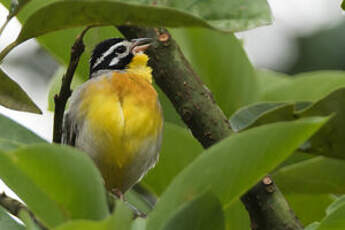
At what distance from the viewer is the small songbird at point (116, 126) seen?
2.57 meters

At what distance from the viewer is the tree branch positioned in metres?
1.71

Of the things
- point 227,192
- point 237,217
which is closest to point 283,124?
point 227,192

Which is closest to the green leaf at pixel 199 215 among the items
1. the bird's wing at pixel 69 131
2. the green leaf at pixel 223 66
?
the green leaf at pixel 223 66

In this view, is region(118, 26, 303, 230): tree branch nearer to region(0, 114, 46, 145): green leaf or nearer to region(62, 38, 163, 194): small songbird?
region(0, 114, 46, 145): green leaf

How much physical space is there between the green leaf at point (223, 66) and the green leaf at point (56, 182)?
1128mm

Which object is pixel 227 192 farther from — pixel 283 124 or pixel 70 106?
pixel 70 106

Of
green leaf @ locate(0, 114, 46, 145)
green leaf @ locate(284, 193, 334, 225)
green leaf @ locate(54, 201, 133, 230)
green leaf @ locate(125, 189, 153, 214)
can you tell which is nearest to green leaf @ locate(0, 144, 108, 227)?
green leaf @ locate(54, 201, 133, 230)

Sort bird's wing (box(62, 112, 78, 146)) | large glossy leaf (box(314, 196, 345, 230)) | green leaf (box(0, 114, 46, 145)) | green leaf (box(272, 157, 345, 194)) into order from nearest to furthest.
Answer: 1. large glossy leaf (box(314, 196, 345, 230))
2. green leaf (box(0, 114, 46, 145))
3. green leaf (box(272, 157, 345, 194))
4. bird's wing (box(62, 112, 78, 146))

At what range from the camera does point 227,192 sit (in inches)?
46.3

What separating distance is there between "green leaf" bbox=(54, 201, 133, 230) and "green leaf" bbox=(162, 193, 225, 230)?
73 mm

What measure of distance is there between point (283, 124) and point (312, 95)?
1.26 m

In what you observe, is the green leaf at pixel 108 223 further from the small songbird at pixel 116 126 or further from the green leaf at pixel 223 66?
the small songbird at pixel 116 126

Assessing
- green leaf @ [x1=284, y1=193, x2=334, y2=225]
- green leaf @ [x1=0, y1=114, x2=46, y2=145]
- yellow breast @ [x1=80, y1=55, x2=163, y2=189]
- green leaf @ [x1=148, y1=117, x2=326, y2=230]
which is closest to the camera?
green leaf @ [x1=148, y1=117, x2=326, y2=230]

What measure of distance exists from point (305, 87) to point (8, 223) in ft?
3.99
